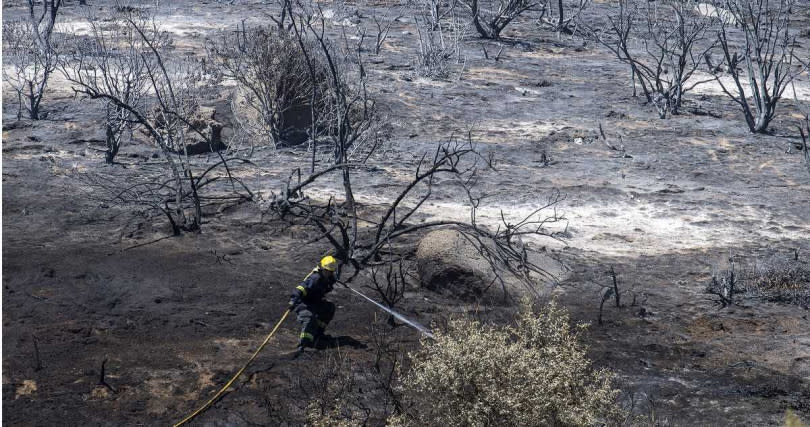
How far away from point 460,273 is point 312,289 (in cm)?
181

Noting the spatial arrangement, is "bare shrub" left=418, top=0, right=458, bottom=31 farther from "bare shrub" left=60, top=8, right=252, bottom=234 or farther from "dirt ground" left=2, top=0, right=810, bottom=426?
"bare shrub" left=60, top=8, right=252, bottom=234

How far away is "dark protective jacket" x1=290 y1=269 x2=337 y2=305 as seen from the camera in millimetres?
7438

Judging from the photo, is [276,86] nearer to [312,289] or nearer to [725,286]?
[312,289]

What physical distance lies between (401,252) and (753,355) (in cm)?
360

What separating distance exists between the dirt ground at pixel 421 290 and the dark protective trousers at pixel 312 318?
192 millimetres

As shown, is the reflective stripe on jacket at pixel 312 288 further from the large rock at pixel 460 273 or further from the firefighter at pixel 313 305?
the large rock at pixel 460 273

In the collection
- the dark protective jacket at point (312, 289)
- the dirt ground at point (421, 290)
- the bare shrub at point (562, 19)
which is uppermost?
the bare shrub at point (562, 19)

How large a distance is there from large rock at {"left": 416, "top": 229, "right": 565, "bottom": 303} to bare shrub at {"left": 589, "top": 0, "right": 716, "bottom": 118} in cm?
771

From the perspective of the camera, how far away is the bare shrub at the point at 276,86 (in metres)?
13.6

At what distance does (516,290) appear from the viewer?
8.74 m

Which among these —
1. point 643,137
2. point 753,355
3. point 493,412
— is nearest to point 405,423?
point 493,412

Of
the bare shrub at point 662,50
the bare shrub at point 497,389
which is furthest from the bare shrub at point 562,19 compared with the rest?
the bare shrub at point 497,389

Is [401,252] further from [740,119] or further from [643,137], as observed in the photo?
[740,119]

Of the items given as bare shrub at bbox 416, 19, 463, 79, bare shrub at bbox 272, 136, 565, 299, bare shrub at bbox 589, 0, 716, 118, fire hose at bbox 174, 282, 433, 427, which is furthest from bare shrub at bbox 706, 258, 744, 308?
bare shrub at bbox 416, 19, 463, 79
